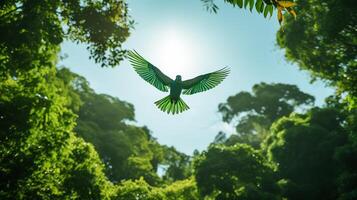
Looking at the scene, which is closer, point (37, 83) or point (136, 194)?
point (37, 83)

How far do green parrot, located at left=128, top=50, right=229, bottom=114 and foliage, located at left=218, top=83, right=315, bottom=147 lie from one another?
39.6m

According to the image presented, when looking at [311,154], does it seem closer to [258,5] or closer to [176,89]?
[258,5]

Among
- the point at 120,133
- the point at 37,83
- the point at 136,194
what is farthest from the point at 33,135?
the point at 120,133

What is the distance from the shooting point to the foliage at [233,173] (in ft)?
71.4

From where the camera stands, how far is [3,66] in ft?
39.3

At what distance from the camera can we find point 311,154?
25297 mm

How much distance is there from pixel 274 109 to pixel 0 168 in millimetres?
34787

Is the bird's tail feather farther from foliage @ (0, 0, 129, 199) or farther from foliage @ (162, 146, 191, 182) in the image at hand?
foliage @ (162, 146, 191, 182)

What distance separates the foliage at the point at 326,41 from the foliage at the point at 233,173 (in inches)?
230

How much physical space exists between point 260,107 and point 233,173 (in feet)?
75.6

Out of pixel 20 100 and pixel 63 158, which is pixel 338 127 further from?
pixel 20 100

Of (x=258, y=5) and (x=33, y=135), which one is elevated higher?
(x=33, y=135)

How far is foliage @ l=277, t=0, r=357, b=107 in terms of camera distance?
15.6 metres

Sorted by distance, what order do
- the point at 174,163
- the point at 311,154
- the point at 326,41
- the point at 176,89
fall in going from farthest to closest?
the point at 174,163
the point at 311,154
the point at 326,41
the point at 176,89
